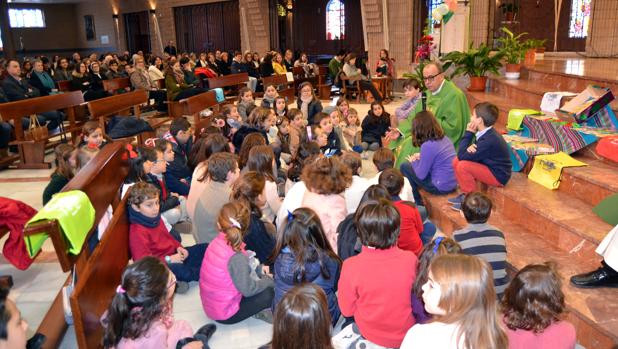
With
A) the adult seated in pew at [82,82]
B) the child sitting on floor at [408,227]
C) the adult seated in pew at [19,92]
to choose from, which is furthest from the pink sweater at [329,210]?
the adult seated in pew at [82,82]

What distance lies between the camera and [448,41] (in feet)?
29.1

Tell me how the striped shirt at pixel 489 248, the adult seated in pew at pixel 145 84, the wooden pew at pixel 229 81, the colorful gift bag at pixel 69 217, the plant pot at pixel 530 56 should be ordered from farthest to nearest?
the adult seated in pew at pixel 145 84 → the wooden pew at pixel 229 81 → the plant pot at pixel 530 56 → the striped shirt at pixel 489 248 → the colorful gift bag at pixel 69 217

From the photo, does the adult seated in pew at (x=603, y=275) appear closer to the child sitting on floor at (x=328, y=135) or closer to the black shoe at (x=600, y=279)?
the black shoe at (x=600, y=279)

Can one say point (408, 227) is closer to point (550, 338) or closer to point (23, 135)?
point (550, 338)

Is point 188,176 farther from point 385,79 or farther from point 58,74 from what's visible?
point 58,74

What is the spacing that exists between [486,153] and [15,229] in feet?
10.9

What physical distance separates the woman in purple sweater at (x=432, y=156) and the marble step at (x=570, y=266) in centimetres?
21

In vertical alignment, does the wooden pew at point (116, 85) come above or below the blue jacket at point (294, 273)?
above

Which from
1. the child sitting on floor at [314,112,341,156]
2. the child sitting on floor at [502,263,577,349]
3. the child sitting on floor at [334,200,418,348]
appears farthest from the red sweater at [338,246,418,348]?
the child sitting on floor at [314,112,341,156]

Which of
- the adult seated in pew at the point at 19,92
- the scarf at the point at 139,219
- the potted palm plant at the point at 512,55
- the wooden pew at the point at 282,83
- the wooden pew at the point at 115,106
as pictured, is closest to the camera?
the scarf at the point at 139,219

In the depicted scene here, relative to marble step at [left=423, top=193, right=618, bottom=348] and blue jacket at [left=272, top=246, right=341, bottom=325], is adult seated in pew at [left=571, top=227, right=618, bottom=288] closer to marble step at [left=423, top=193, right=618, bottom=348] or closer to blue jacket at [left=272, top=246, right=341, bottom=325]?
marble step at [left=423, top=193, right=618, bottom=348]

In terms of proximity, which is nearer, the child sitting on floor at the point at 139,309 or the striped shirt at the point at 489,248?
the child sitting on floor at the point at 139,309

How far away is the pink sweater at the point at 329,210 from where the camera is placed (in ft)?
11.2

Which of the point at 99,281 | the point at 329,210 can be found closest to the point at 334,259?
the point at 329,210
